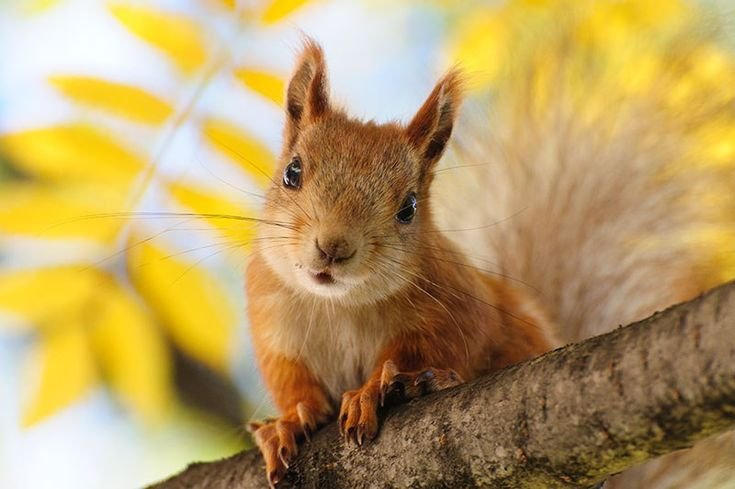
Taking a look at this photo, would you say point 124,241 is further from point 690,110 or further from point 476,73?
point 690,110

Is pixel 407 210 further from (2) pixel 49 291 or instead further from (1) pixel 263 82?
(2) pixel 49 291

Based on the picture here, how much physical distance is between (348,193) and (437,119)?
12.9 inches

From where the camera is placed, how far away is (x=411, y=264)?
172 centimetres

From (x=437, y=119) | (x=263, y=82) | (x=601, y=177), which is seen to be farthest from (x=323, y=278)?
(x=601, y=177)

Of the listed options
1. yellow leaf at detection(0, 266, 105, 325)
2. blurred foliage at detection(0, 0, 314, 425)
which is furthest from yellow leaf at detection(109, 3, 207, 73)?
yellow leaf at detection(0, 266, 105, 325)

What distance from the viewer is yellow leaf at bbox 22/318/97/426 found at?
2162 mm

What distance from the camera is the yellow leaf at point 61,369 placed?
2162mm

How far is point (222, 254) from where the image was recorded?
223 cm

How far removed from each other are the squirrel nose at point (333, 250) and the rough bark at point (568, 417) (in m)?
0.26

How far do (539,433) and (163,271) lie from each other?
119cm

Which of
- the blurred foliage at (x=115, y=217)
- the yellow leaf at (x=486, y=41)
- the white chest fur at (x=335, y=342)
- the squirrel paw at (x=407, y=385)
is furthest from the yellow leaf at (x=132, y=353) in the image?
the yellow leaf at (x=486, y=41)

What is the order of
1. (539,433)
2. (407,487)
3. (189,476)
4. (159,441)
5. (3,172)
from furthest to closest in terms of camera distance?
1. (159,441)
2. (3,172)
3. (189,476)
4. (407,487)
5. (539,433)

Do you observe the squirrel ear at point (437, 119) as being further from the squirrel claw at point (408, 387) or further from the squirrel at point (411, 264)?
the squirrel claw at point (408, 387)

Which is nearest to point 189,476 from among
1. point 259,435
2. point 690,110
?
point 259,435
